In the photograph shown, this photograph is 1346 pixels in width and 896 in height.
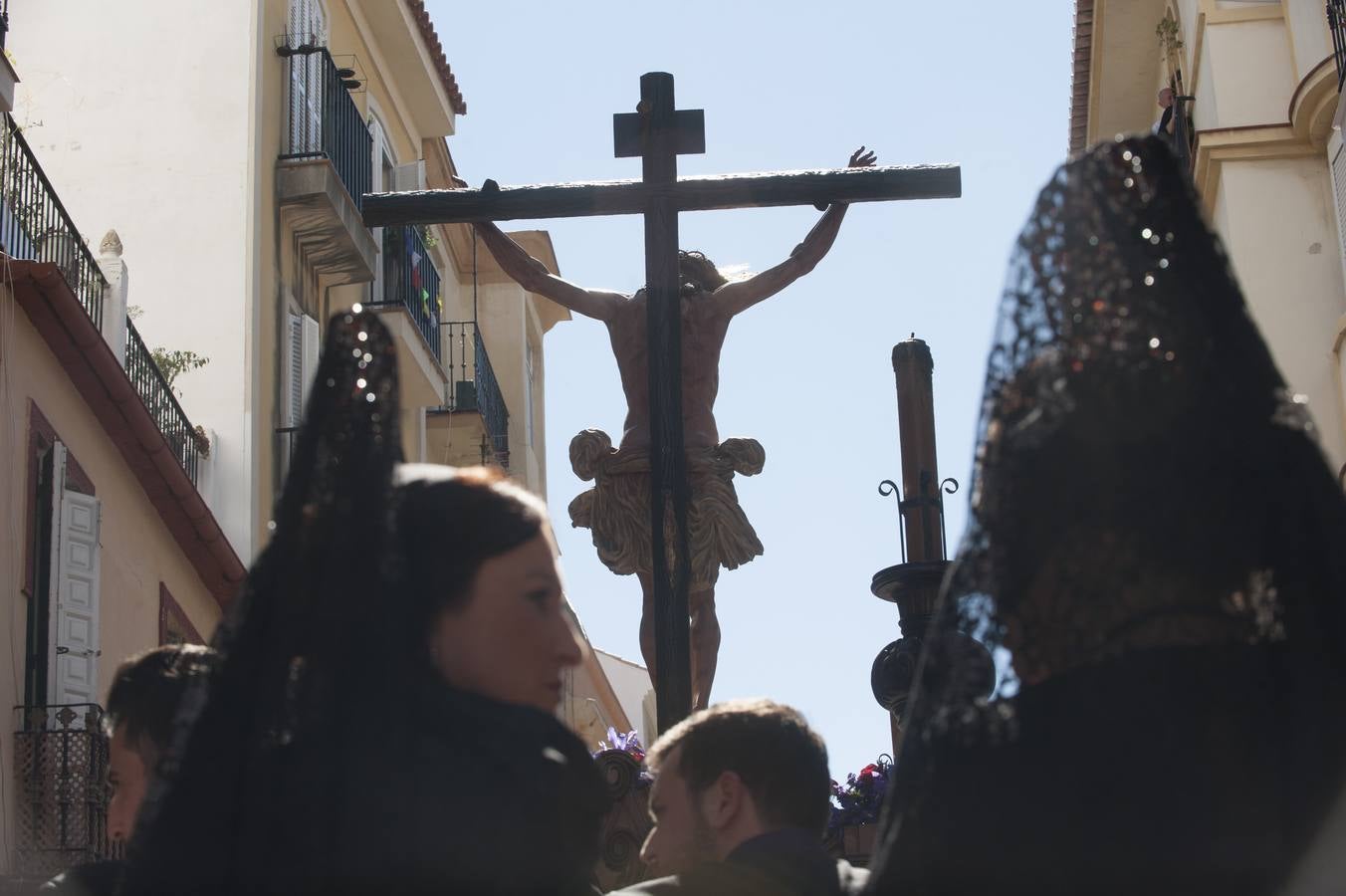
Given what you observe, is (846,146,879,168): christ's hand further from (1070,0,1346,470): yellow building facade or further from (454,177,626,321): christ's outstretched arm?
(1070,0,1346,470): yellow building facade

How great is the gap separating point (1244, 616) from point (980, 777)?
1.05 ft

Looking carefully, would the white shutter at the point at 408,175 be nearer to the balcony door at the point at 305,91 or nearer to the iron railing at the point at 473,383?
the iron railing at the point at 473,383

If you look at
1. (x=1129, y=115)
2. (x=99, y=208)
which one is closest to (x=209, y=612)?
(x=99, y=208)

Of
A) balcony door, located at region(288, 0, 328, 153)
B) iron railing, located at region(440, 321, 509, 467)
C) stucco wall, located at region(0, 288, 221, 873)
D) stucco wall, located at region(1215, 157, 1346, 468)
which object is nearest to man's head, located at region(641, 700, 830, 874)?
stucco wall, located at region(0, 288, 221, 873)

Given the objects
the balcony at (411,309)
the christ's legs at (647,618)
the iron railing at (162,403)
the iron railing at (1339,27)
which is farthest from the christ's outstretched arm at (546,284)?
the balcony at (411,309)

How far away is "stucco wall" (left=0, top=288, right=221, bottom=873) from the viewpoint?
45.7 feet

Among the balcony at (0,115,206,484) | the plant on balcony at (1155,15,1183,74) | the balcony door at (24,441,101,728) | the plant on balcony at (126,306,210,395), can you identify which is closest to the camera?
the balcony door at (24,441,101,728)

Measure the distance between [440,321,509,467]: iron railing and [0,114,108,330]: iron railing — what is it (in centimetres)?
809

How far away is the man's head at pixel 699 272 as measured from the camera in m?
7.20

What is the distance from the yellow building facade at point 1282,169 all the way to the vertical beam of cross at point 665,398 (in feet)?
32.4

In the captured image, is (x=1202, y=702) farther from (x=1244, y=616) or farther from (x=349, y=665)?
(x=349, y=665)

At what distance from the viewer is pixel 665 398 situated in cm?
679

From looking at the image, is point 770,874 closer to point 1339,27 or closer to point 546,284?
point 546,284

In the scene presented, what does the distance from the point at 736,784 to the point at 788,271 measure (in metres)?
3.67
